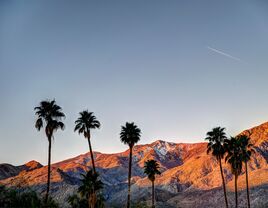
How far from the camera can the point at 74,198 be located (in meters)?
81.4

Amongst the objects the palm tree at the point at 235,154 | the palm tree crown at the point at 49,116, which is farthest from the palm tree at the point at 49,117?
the palm tree at the point at 235,154

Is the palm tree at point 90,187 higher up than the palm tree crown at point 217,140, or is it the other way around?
the palm tree crown at point 217,140

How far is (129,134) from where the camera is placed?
71562mm

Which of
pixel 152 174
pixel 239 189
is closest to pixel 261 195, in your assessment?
pixel 239 189

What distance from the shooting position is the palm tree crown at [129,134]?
71500 millimetres

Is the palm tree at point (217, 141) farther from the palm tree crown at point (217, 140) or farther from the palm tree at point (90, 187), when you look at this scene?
the palm tree at point (90, 187)

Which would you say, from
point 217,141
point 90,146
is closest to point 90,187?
point 90,146

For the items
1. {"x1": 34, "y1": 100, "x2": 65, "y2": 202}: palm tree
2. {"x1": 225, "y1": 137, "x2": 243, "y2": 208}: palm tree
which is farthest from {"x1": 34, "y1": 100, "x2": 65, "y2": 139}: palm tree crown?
{"x1": 225, "y1": 137, "x2": 243, "y2": 208}: palm tree

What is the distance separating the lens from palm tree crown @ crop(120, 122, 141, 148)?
71.5 m

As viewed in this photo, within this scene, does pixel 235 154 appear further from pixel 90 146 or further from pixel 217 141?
pixel 90 146

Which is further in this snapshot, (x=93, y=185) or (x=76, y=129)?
(x=76, y=129)

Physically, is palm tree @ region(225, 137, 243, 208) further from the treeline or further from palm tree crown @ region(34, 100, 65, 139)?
palm tree crown @ region(34, 100, 65, 139)

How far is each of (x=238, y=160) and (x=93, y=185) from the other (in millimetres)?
27004

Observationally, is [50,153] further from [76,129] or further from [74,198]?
[74,198]
